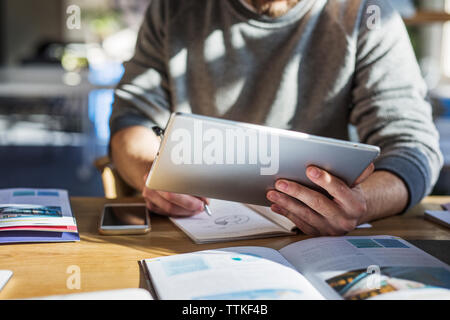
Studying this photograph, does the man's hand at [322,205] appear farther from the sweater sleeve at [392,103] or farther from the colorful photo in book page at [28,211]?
the colorful photo in book page at [28,211]

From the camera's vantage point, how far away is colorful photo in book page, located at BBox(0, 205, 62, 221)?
32.5 inches

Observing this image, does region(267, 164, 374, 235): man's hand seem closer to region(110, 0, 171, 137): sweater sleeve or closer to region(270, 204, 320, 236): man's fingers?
region(270, 204, 320, 236): man's fingers

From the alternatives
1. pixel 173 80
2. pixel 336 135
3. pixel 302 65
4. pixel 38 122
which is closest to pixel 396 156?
pixel 336 135

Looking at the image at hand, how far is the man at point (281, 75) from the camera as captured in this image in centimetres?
110

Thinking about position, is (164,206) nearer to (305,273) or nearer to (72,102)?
(305,273)

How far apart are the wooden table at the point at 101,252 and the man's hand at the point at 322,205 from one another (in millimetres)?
41

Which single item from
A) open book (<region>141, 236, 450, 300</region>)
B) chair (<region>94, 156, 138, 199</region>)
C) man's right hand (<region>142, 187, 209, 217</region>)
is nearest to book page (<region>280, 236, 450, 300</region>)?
open book (<region>141, 236, 450, 300</region>)

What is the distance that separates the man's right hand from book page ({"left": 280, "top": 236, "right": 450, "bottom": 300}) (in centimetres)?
22

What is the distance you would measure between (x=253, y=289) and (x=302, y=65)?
2.64 ft

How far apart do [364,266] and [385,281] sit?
0.15 feet

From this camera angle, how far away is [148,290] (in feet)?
1.95

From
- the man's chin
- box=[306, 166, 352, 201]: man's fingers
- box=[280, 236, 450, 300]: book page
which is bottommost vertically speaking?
box=[280, 236, 450, 300]: book page

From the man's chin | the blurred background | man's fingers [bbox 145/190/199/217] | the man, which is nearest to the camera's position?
man's fingers [bbox 145/190/199/217]

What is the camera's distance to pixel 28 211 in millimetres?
849
